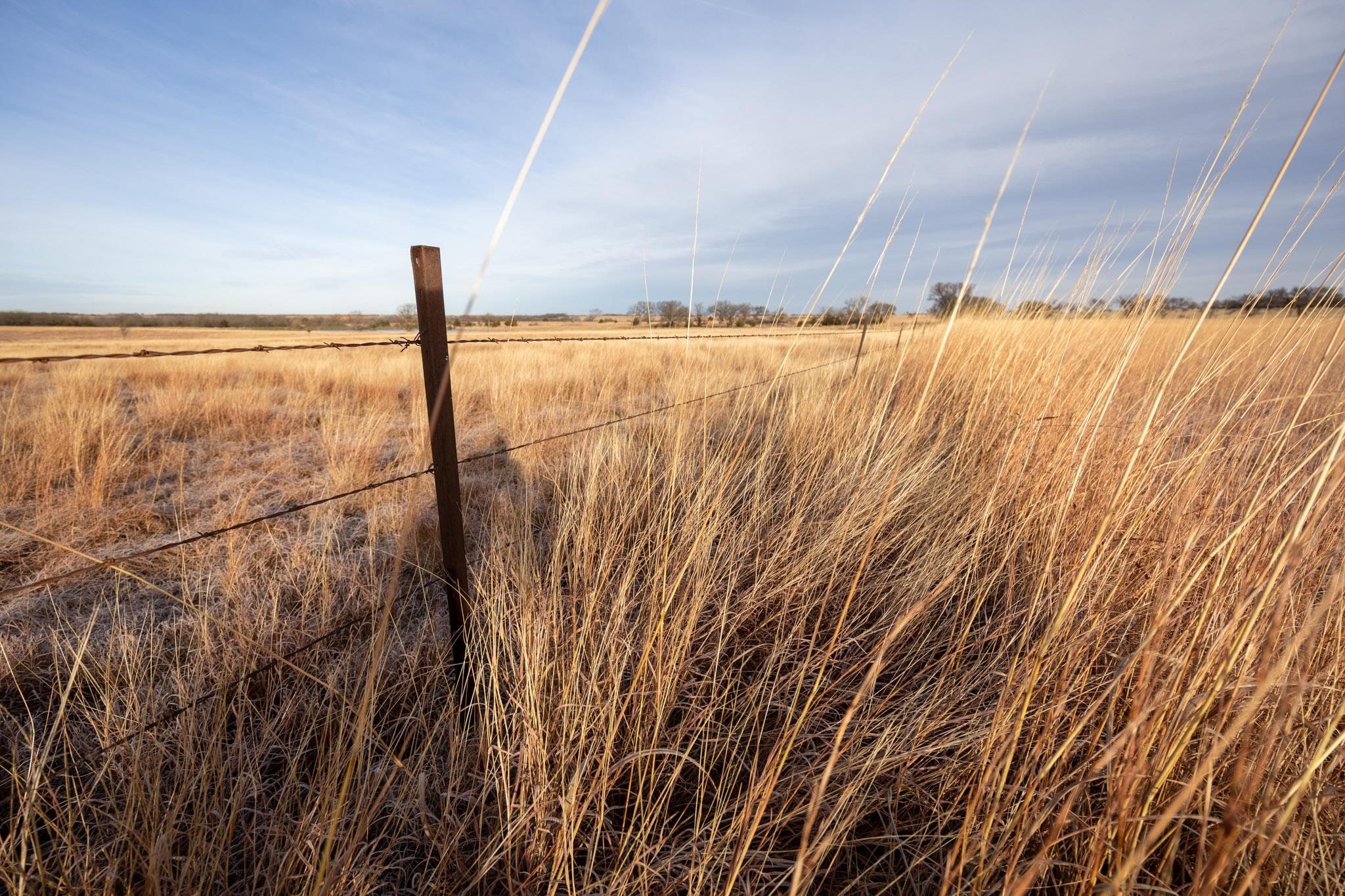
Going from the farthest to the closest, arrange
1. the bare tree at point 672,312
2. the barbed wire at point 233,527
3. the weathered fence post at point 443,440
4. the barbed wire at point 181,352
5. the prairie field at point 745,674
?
the bare tree at point 672,312
the weathered fence post at point 443,440
the barbed wire at point 181,352
the barbed wire at point 233,527
the prairie field at point 745,674

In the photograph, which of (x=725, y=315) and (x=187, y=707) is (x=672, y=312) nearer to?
(x=725, y=315)

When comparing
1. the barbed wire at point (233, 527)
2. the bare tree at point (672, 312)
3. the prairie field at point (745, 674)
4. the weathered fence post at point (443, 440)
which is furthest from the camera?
the bare tree at point (672, 312)

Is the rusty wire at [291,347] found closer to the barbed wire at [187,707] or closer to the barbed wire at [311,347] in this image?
the barbed wire at [311,347]

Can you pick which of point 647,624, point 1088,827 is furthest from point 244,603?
point 1088,827

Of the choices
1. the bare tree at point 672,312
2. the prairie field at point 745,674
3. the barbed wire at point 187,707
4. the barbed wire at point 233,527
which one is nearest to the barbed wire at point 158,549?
the barbed wire at point 233,527

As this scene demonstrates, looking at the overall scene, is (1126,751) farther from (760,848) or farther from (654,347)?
(654,347)

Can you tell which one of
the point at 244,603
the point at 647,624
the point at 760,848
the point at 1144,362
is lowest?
the point at 760,848

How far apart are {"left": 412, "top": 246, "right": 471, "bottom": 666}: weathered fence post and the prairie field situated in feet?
0.28

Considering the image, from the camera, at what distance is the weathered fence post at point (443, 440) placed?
1407mm

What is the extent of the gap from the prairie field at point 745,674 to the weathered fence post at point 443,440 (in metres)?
0.09

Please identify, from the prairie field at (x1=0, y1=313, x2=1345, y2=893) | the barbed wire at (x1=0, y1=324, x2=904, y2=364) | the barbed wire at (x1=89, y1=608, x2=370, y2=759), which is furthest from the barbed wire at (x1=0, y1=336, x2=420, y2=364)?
the barbed wire at (x1=89, y1=608, x2=370, y2=759)

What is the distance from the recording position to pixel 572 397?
619cm

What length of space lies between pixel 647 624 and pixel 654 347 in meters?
10.7

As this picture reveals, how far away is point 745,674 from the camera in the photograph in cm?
154
